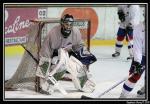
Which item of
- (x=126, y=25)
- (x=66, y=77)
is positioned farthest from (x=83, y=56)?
(x=126, y=25)

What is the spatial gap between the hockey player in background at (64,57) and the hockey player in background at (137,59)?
1.36 ft

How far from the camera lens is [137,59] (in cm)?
383

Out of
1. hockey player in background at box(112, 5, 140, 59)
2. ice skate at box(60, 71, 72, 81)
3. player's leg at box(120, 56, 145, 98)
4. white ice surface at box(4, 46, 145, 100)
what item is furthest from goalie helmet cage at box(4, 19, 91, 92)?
hockey player in background at box(112, 5, 140, 59)

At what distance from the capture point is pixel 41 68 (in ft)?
13.9

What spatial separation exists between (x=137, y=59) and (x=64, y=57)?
702 millimetres

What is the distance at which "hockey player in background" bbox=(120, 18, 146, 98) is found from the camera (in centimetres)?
384

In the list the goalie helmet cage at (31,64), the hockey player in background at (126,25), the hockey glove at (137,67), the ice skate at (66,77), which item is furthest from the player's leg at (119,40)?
the hockey glove at (137,67)

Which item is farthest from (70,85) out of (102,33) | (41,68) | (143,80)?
(102,33)

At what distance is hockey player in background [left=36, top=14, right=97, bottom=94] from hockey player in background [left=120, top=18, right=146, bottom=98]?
414mm

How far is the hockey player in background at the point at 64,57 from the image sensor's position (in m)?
4.19

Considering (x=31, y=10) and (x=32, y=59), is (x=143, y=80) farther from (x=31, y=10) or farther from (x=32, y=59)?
(x=31, y=10)

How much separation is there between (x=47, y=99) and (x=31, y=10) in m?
1.22

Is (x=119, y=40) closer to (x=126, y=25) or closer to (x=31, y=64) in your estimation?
(x=126, y=25)

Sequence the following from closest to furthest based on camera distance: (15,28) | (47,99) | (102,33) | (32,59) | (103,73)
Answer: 1. (47,99)
2. (32,59)
3. (103,73)
4. (15,28)
5. (102,33)
